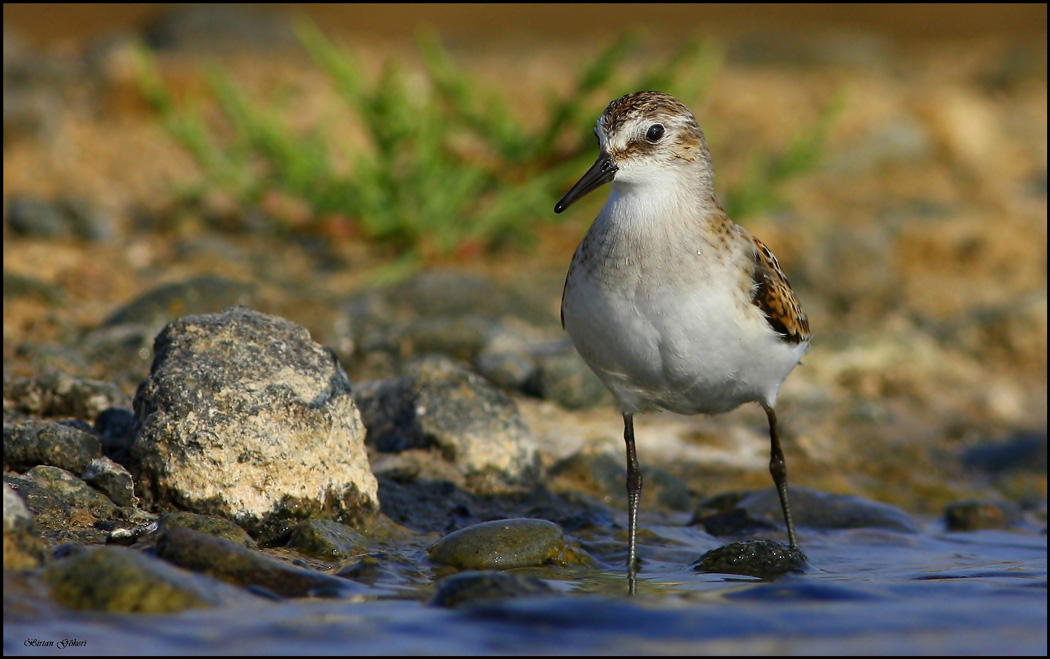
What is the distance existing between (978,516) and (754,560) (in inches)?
78.4

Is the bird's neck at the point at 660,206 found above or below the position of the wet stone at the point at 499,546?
above

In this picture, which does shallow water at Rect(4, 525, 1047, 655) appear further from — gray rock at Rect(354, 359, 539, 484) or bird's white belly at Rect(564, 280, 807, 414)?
gray rock at Rect(354, 359, 539, 484)

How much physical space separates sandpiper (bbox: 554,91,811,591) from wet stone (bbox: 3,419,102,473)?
2202mm

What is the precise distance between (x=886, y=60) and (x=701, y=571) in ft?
45.6

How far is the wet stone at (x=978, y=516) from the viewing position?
6.71 meters

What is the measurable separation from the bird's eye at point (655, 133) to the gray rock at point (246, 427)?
171cm

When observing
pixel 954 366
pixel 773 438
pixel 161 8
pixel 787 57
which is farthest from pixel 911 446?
pixel 161 8

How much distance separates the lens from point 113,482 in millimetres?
5246

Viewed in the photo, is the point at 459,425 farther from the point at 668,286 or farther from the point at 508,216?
the point at 508,216

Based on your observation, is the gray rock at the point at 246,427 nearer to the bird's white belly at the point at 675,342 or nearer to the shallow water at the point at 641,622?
the shallow water at the point at 641,622

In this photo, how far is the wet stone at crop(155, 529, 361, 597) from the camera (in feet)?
14.6

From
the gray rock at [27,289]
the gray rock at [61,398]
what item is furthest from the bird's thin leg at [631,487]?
the gray rock at [27,289]

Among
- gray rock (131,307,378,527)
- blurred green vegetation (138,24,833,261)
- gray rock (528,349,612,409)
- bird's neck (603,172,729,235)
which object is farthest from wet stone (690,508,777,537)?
blurred green vegetation (138,24,833,261)

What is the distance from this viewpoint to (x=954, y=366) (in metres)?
9.14
